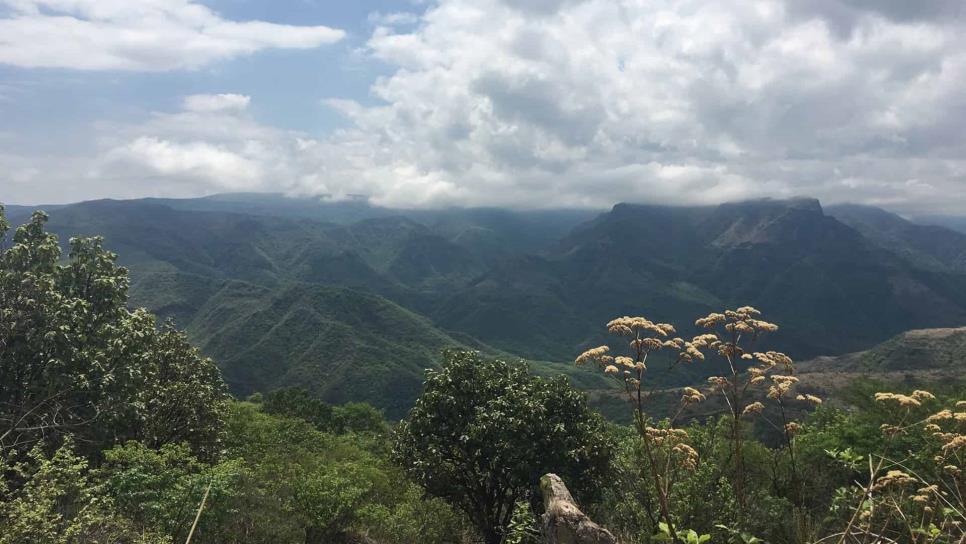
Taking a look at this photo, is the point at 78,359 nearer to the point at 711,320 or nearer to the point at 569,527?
the point at 569,527

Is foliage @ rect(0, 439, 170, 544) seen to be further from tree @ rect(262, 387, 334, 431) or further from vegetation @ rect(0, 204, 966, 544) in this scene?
tree @ rect(262, 387, 334, 431)

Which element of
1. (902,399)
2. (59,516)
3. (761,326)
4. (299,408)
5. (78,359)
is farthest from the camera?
(299,408)

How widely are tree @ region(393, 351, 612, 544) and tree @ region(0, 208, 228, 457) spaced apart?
14.7 m

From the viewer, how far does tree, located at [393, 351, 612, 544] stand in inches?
950

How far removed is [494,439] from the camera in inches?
961

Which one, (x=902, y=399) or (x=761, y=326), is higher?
(x=761, y=326)

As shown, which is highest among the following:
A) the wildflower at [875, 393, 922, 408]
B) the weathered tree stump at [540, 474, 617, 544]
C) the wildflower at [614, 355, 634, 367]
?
the wildflower at [614, 355, 634, 367]

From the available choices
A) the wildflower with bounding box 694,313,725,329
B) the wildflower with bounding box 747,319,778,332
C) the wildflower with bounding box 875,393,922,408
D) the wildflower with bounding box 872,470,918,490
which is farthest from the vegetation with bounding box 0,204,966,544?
the wildflower with bounding box 872,470,918,490

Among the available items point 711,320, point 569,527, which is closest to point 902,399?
point 711,320

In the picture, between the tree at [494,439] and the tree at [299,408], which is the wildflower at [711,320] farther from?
the tree at [299,408]

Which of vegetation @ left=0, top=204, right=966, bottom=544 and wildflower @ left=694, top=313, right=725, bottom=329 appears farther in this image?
vegetation @ left=0, top=204, right=966, bottom=544

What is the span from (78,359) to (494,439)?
20157mm

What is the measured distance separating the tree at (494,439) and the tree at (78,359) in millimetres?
14699

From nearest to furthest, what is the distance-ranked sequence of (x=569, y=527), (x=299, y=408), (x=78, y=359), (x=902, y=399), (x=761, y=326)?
(x=902, y=399)
(x=761, y=326)
(x=569, y=527)
(x=78, y=359)
(x=299, y=408)
